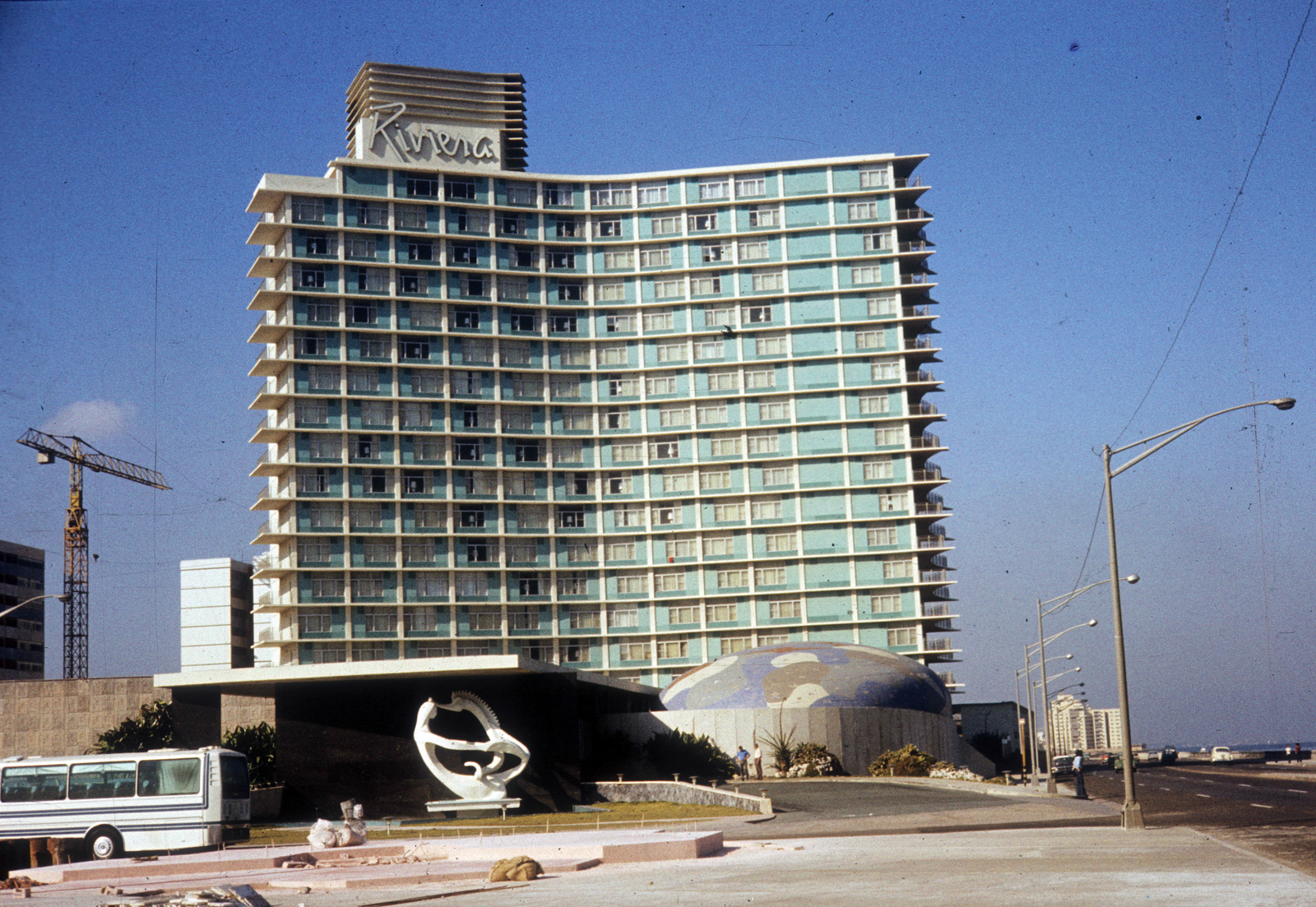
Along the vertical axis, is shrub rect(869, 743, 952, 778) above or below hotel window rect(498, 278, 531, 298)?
below

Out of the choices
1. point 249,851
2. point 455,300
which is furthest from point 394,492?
point 249,851

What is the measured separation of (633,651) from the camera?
12025 centimetres

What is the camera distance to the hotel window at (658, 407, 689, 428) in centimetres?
12394

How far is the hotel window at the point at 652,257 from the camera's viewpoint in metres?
126

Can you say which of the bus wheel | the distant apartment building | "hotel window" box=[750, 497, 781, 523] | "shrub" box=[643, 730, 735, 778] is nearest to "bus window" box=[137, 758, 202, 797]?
the bus wheel

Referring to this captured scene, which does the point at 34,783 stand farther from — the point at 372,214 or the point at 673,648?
the point at 372,214

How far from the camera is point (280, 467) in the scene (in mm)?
114938

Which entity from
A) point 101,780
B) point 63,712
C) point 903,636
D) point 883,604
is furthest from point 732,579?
point 101,780

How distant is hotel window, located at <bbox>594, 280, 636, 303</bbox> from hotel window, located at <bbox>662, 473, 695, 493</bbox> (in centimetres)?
1428

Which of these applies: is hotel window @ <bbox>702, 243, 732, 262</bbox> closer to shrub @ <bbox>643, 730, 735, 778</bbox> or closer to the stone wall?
shrub @ <bbox>643, 730, 735, 778</bbox>

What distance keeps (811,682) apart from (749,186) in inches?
2538

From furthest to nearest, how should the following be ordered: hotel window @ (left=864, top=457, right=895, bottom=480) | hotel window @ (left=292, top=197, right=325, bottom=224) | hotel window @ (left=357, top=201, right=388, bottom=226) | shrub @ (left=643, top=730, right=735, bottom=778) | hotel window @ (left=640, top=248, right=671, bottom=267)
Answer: hotel window @ (left=640, top=248, right=671, bottom=267) < hotel window @ (left=864, top=457, right=895, bottom=480) < hotel window @ (left=357, top=201, right=388, bottom=226) < hotel window @ (left=292, top=197, right=325, bottom=224) < shrub @ (left=643, top=730, right=735, bottom=778)

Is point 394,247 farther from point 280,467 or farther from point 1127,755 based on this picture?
point 1127,755

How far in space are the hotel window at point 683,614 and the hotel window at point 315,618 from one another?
29487 millimetres
